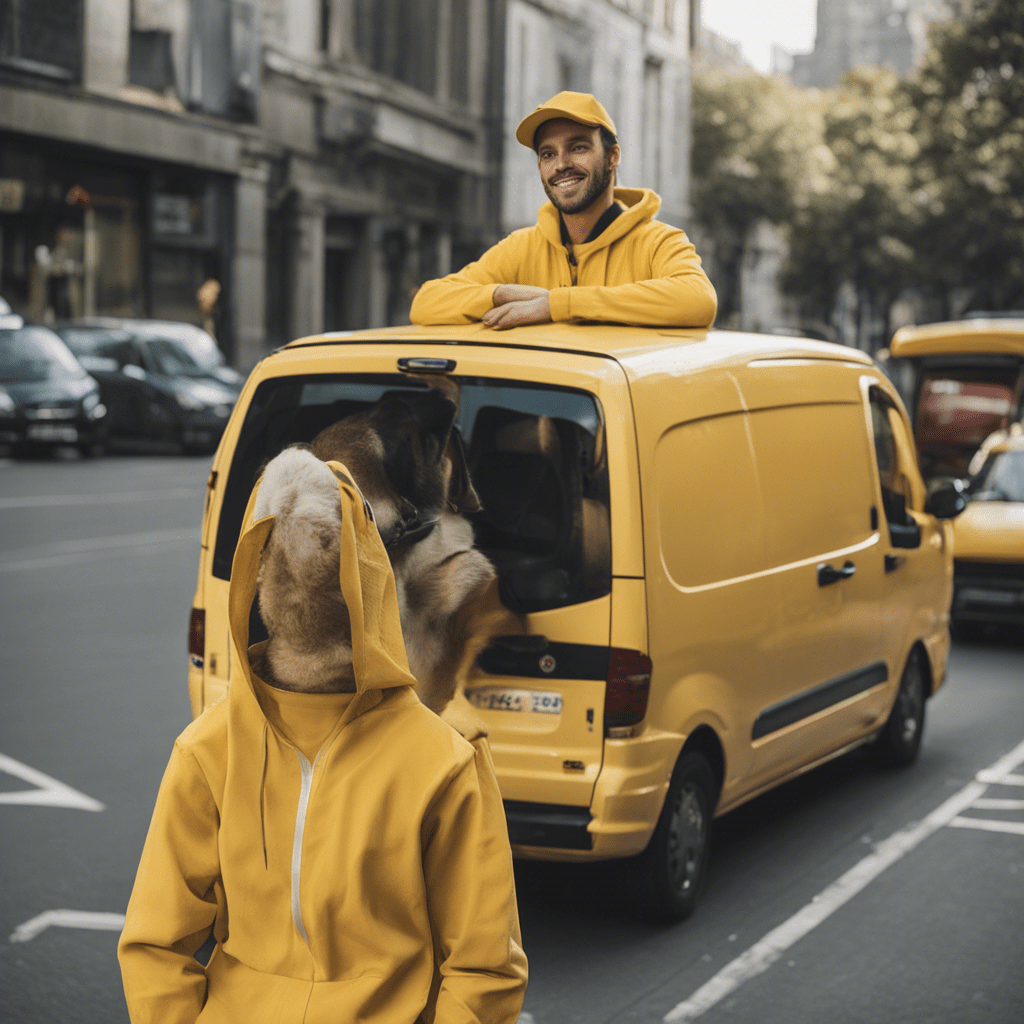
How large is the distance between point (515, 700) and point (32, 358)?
1786 cm

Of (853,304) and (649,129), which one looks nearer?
(649,129)

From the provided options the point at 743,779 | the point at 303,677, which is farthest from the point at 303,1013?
the point at 743,779

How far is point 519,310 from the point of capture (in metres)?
5.01

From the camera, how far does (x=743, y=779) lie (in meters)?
5.45

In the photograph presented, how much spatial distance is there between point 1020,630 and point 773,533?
7.25 m

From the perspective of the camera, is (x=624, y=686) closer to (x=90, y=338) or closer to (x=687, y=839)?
(x=687, y=839)

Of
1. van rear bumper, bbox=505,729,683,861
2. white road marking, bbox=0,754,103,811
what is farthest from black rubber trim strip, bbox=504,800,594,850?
white road marking, bbox=0,754,103,811

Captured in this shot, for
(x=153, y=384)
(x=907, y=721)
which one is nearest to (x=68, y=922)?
(x=907, y=721)

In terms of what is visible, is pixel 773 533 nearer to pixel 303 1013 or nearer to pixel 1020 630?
pixel 303 1013

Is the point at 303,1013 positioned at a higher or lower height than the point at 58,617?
higher

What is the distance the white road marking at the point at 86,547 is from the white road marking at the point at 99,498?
2.10 m

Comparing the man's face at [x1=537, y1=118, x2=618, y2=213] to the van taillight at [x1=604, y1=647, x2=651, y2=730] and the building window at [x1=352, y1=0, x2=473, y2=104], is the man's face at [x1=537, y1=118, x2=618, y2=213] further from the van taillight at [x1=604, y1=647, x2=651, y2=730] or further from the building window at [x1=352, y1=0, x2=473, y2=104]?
the building window at [x1=352, y1=0, x2=473, y2=104]

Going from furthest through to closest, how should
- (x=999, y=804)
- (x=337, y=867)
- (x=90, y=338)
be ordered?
(x=90, y=338) < (x=999, y=804) < (x=337, y=867)

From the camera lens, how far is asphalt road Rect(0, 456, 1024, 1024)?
4.50 meters
